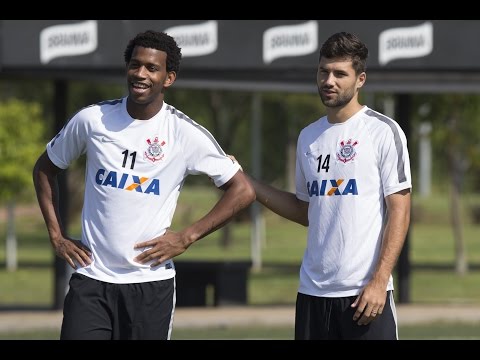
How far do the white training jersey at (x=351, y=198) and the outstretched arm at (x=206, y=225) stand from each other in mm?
364

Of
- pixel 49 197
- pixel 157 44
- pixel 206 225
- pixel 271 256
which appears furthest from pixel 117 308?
pixel 271 256

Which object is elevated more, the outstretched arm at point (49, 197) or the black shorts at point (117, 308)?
the outstretched arm at point (49, 197)

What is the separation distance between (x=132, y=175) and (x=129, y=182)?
41 millimetres

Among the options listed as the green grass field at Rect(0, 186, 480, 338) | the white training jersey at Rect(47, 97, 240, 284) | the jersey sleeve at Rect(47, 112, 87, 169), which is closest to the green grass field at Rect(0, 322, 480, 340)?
the green grass field at Rect(0, 186, 480, 338)

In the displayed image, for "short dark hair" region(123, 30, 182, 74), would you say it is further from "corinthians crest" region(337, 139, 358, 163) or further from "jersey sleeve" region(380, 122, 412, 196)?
"jersey sleeve" region(380, 122, 412, 196)

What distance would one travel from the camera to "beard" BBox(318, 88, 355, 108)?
21.1 feet

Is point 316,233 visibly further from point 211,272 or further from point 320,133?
point 211,272

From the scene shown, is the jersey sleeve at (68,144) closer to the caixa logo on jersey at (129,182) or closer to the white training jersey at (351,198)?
the caixa logo on jersey at (129,182)

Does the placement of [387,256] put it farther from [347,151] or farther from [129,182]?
[129,182]

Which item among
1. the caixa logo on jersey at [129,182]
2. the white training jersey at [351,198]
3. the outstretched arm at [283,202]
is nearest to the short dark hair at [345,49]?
the white training jersey at [351,198]

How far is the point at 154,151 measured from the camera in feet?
21.4

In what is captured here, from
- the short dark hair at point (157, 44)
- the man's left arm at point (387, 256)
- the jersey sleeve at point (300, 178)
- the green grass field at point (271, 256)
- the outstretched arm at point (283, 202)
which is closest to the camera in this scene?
the man's left arm at point (387, 256)

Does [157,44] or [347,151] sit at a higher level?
[157,44]

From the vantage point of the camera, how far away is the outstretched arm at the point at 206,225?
253 inches
